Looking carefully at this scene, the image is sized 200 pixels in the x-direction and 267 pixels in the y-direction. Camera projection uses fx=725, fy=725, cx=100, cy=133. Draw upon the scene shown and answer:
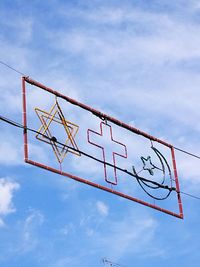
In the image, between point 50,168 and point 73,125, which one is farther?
point 73,125

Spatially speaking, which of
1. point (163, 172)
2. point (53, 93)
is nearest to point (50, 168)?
point (53, 93)

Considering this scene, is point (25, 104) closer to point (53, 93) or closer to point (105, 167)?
point (53, 93)

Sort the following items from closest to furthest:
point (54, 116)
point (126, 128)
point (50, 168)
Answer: point (50, 168) → point (54, 116) → point (126, 128)

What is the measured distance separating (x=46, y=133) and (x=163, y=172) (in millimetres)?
6095

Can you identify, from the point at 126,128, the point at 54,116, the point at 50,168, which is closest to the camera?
the point at 50,168

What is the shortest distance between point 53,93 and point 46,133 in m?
1.57

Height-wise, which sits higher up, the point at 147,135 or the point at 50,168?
the point at 147,135

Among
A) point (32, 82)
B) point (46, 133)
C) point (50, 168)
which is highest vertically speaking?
point (32, 82)

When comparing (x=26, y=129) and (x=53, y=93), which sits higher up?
(x=53, y=93)

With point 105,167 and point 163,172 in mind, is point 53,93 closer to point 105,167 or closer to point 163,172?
point 105,167

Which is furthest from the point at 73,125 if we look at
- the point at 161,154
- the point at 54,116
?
the point at 161,154

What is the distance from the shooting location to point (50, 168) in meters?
21.5

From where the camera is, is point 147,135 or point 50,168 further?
point 147,135

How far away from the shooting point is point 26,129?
21.7m
